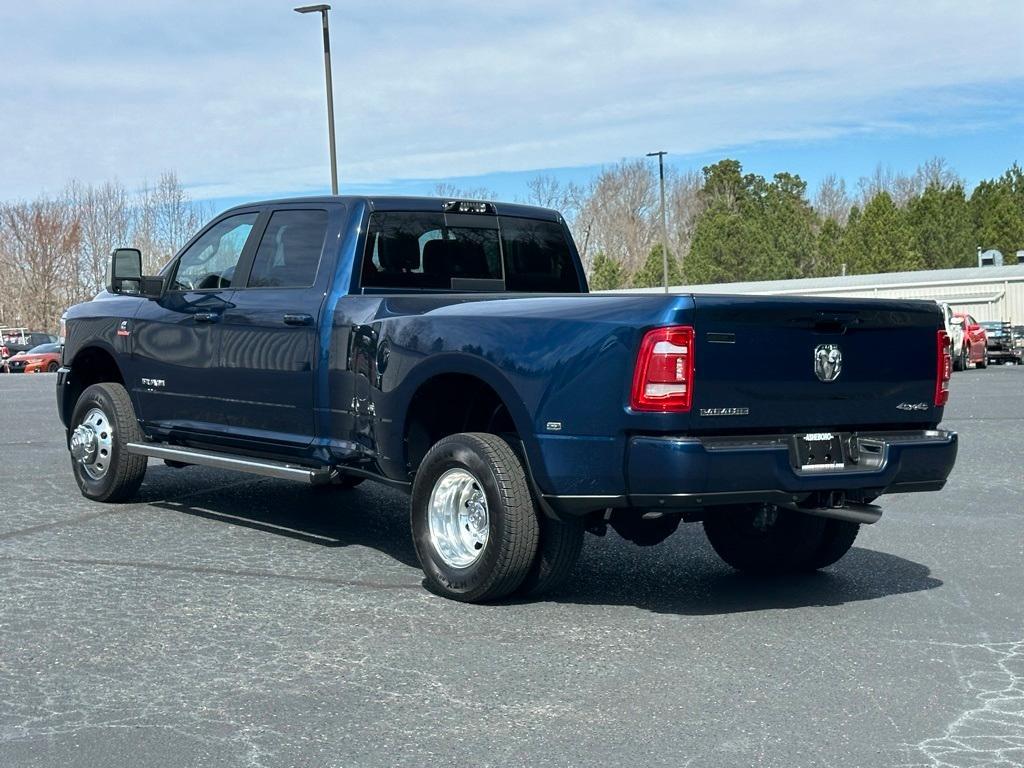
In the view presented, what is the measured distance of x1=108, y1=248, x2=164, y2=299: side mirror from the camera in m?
9.12

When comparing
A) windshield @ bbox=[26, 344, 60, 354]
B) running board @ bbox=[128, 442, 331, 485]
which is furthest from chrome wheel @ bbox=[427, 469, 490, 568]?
windshield @ bbox=[26, 344, 60, 354]

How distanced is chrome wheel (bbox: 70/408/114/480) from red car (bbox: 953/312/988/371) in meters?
30.7

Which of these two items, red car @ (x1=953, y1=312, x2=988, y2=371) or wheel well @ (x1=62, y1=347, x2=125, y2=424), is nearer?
wheel well @ (x1=62, y1=347, x2=125, y2=424)

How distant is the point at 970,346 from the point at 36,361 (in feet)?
111

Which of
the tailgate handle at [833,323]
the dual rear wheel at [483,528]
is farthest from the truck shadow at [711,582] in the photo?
the tailgate handle at [833,323]

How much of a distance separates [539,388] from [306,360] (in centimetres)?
202

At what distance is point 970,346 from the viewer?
3822cm

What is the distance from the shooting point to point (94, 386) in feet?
31.8

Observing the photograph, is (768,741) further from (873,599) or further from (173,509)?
(173,509)

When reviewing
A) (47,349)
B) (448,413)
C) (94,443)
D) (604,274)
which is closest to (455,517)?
(448,413)

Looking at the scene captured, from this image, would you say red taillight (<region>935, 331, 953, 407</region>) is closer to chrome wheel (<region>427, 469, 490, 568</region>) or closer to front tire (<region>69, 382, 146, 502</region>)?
chrome wheel (<region>427, 469, 490, 568</region>)

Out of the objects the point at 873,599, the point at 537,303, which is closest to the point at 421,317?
the point at 537,303

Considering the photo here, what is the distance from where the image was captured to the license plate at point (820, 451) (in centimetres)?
618

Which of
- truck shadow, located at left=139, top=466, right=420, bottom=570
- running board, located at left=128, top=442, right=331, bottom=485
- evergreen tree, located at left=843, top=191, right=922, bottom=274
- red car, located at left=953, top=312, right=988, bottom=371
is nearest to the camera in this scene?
running board, located at left=128, top=442, right=331, bottom=485
